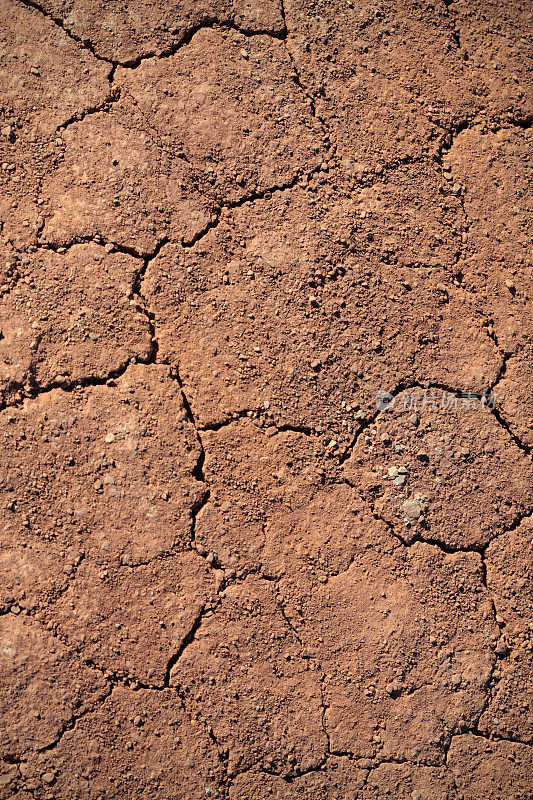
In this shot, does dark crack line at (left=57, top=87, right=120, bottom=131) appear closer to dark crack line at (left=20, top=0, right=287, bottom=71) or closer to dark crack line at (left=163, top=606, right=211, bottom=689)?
dark crack line at (left=20, top=0, right=287, bottom=71)

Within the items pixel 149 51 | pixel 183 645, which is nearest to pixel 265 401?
pixel 183 645

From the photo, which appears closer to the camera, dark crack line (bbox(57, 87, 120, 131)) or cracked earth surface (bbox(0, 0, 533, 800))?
cracked earth surface (bbox(0, 0, 533, 800))

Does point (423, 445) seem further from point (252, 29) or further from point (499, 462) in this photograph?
point (252, 29)

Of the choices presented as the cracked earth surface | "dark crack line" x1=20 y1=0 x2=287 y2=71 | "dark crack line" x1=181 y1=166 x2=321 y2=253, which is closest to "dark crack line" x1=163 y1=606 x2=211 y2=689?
the cracked earth surface

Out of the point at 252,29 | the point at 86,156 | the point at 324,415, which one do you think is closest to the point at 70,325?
the point at 86,156

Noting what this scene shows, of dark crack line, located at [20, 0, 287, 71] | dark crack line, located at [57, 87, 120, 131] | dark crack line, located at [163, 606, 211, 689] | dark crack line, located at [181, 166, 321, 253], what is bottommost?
dark crack line, located at [163, 606, 211, 689]

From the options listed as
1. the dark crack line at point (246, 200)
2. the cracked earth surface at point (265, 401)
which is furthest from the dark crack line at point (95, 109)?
the dark crack line at point (246, 200)

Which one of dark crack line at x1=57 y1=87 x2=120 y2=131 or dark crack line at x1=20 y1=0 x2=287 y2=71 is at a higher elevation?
dark crack line at x1=20 y1=0 x2=287 y2=71

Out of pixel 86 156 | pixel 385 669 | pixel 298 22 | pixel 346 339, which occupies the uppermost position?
pixel 298 22

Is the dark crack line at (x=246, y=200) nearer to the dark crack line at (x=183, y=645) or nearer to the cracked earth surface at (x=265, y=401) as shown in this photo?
the cracked earth surface at (x=265, y=401)
